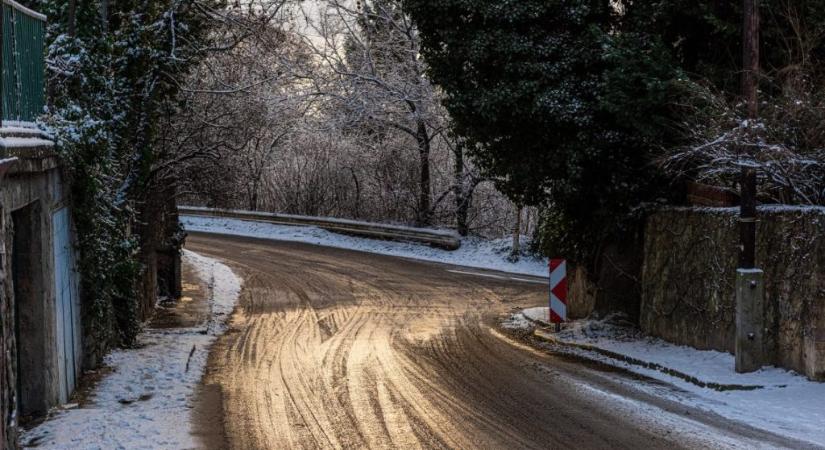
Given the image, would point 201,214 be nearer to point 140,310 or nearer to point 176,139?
point 176,139

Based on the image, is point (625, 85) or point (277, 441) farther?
point (625, 85)

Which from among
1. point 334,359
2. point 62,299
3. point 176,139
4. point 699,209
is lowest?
point 334,359

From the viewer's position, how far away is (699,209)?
45.0ft

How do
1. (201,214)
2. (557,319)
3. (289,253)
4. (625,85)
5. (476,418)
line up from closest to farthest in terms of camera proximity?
(476,418) < (625,85) < (557,319) < (289,253) < (201,214)

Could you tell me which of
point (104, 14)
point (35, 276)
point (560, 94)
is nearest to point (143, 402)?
point (35, 276)

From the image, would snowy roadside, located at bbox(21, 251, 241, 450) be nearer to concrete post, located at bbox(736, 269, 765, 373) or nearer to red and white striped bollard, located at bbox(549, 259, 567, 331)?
red and white striped bollard, located at bbox(549, 259, 567, 331)

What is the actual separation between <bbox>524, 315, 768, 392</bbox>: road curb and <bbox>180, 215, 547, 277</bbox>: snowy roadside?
961cm

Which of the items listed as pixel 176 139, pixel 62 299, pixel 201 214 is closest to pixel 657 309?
pixel 62 299

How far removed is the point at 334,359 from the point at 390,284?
9459 mm

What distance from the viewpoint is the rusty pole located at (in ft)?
38.1

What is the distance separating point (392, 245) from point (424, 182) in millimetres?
3106

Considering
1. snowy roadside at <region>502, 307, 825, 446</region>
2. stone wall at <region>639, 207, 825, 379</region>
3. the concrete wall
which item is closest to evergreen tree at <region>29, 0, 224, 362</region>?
the concrete wall

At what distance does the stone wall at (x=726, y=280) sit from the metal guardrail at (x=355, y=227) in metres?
15.0

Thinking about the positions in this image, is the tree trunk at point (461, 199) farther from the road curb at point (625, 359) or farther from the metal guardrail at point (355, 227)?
the road curb at point (625, 359)
